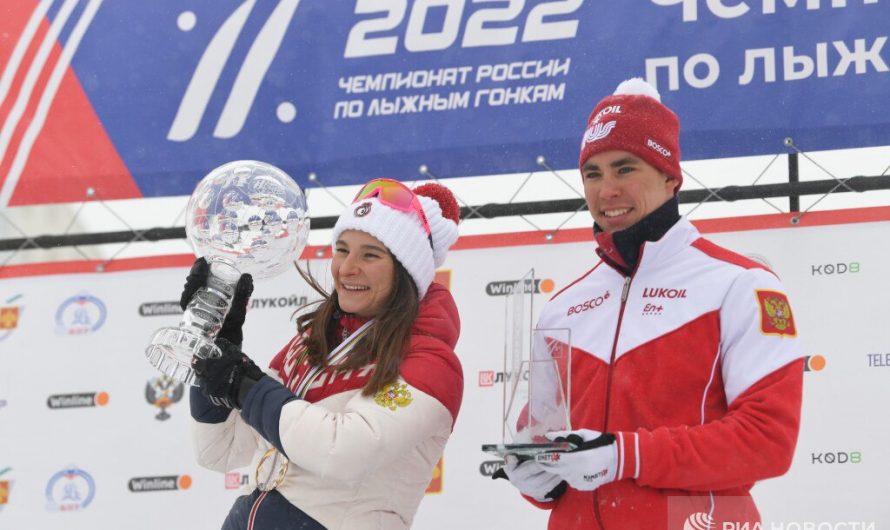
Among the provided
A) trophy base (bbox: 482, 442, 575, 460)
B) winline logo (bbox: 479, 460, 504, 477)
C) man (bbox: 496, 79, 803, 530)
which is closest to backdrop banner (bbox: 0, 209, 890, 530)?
winline logo (bbox: 479, 460, 504, 477)

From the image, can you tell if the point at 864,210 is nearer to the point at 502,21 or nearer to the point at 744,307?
the point at 502,21

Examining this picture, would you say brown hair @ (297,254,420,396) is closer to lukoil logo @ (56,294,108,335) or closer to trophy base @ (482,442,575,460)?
trophy base @ (482,442,575,460)

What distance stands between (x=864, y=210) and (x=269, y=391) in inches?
99.4

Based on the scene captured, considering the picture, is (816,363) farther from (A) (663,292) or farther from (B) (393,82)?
(B) (393,82)

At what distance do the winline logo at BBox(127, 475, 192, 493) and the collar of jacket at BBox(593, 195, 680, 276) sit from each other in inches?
102

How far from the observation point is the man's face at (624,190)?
264cm

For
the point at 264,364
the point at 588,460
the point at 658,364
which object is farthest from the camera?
the point at 264,364

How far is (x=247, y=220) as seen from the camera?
2678 mm

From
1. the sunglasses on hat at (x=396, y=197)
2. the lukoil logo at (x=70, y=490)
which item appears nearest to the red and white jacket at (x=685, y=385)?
the sunglasses on hat at (x=396, y=197)

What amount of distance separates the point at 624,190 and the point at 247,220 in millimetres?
930

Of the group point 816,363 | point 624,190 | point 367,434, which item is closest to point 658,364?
point 624,190

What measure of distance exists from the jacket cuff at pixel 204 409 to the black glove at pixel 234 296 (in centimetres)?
22

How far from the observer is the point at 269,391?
2.60 m

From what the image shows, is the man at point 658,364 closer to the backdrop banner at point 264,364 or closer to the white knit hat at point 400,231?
the white knit hat at point 400,231
